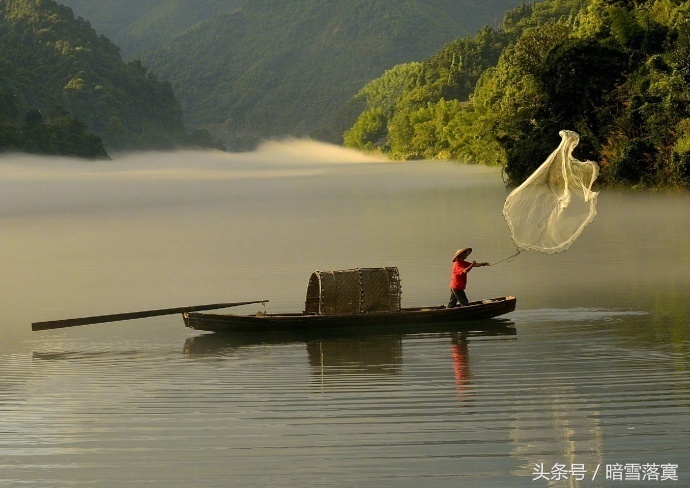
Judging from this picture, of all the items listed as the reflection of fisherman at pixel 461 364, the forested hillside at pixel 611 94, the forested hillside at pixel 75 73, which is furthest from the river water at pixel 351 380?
the forested hillside at pixel 75 73

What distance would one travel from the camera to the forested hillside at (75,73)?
17275cm

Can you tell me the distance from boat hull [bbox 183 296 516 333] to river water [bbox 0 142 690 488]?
0.28 metres

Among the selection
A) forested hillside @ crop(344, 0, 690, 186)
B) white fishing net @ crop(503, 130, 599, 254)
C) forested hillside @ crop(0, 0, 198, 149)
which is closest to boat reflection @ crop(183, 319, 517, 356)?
white fishing net @ crop(503, 130, 599, 254)

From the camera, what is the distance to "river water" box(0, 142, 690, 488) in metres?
11.3

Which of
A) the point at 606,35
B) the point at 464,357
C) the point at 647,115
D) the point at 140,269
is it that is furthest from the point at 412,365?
the point at 606,35

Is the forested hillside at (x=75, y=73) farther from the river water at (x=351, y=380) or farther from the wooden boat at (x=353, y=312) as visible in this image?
the wooden boat at (x=353, y=312)

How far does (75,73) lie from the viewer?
582ft

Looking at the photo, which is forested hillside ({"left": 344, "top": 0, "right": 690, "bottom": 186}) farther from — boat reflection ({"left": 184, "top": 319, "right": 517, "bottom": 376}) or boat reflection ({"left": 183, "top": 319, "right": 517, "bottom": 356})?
boat reflection ({"left": 184, "top": 319, "right": 517, "bottom": 376})

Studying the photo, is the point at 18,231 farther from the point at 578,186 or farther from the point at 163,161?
the point at 163,161

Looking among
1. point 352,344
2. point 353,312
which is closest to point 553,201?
point 353,312

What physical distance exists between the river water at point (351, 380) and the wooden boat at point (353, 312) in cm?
31

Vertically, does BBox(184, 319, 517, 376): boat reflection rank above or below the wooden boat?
below

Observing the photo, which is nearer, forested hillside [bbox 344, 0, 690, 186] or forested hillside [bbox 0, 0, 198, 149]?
forested hillside [bbox 344, 0, 690, 186]

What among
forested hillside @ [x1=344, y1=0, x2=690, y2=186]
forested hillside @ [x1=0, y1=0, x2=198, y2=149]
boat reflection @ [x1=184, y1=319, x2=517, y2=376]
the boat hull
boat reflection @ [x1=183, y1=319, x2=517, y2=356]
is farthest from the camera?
forested hillside @ [x1=0, y1=0, x2=198, y2=149]
